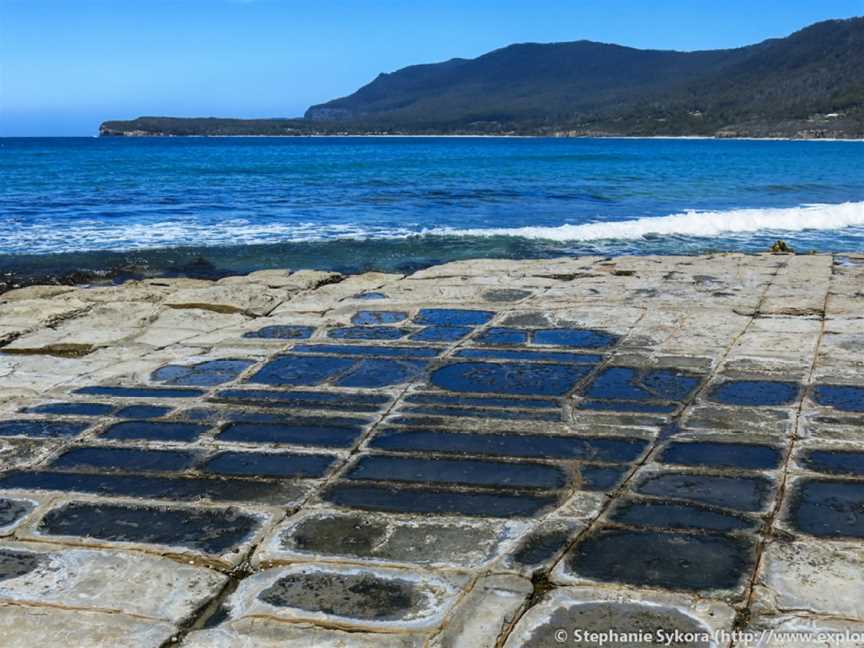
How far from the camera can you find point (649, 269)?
9.94m

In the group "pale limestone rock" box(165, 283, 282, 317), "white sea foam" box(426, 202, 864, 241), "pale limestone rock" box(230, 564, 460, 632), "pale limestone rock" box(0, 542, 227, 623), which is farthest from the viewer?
"white sea foam" box(426, 202, 864, 241)

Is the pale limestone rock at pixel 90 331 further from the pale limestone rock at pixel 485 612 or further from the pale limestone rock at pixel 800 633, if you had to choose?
the pale limestone rock at pixel 800 633

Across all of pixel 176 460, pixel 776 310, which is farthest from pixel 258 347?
pixel 776 310

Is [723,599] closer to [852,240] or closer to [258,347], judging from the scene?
[258,347]

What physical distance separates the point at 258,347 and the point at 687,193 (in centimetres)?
2387

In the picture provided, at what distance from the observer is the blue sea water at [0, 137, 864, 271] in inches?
641

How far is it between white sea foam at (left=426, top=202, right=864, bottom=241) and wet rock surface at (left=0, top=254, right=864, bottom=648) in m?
10.7

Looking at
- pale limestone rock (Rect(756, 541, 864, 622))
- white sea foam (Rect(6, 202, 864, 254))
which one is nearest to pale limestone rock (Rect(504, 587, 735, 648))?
pale limestone rock (Rect(756, 541, 864, 622))

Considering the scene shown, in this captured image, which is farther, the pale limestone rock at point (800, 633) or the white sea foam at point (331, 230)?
the white sea foam at point (331, 230)

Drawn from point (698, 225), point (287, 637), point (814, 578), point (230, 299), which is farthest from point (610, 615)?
point (698, 225)

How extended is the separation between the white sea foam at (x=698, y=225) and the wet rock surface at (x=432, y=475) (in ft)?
34.9

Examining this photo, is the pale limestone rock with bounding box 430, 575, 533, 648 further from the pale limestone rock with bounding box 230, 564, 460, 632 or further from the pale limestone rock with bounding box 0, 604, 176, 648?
the pale limestone rock with bounding box 0, 604, 176, 648

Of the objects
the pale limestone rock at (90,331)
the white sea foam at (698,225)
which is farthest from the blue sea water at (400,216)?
the pale limestone rock at (90,331)

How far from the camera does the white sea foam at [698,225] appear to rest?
18.4m
